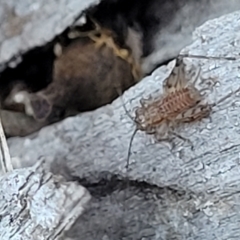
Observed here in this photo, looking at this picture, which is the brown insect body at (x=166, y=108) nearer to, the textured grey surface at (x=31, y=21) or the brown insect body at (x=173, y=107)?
the brown insect body at (x=173, y=107)

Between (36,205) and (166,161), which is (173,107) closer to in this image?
(166,161)

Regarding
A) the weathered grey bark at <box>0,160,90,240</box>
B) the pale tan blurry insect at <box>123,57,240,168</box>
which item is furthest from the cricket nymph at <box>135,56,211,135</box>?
the weathered grey bark at <box>0,160,90,240</box>

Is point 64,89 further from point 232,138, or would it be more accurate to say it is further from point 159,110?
point 232,138

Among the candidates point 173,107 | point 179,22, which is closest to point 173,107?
point 173,107

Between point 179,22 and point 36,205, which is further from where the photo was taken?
point 179,22

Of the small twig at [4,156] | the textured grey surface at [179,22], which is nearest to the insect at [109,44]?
the textured grey surface at [179,22]

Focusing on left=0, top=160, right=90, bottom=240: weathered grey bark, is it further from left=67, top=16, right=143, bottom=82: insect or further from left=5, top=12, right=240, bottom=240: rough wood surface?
left=67, top=16, right=143, bottom=82: insect
